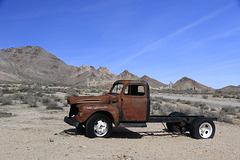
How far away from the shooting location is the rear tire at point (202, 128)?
8.54 metres

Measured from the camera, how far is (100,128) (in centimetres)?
778

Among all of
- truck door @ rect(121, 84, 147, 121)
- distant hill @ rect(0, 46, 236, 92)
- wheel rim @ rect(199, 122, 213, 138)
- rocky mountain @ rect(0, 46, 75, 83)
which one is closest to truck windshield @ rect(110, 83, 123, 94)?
truck door @ rect(121, 84, 147, 121)

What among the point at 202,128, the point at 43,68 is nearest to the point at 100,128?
the point at 202,128

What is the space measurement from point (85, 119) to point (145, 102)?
214 centimetres

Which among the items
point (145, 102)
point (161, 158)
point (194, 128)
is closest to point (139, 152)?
point (161, 158)

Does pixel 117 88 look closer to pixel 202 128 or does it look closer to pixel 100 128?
pixel 100 128

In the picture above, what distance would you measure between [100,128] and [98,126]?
101 millimetres

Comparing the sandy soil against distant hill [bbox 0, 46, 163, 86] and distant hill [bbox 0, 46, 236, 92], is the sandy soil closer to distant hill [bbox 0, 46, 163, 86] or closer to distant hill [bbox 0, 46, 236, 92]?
distant hill [bbox 0, 46, 236, 92]

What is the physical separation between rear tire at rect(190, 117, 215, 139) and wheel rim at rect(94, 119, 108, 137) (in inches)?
127

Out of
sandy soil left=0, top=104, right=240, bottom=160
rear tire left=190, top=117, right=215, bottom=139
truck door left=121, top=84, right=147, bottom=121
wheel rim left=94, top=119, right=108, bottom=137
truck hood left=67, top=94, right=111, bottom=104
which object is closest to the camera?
sandy soil left=0, top=104, right=240, bottom=160

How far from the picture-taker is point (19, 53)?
5281 inches

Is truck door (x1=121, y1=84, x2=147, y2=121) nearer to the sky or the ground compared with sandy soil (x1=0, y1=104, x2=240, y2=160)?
nearer to the sky

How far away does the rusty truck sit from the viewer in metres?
7.64

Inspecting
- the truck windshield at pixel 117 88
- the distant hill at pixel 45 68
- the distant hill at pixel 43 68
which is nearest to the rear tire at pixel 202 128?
the truck windshield at pixel 117 88
